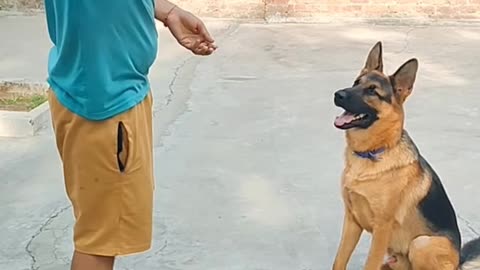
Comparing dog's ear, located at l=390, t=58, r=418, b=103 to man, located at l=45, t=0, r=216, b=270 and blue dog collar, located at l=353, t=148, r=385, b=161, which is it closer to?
blue dog collar, located at l=353, t=148, r=385, b=161

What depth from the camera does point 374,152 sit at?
329 cm

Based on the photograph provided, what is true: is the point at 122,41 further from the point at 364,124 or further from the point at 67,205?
the point at 67,205

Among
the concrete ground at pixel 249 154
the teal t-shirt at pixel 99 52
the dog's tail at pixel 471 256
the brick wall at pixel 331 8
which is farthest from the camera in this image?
the brick wall at pixel 331 8

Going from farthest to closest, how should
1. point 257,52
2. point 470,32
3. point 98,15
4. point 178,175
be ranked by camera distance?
point 470,32
point 257,52
point 178,175
point 98,15

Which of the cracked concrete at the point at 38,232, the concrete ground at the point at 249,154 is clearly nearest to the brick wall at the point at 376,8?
the concrete ground at the point at 249,154

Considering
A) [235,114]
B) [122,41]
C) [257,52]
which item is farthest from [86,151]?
[257,52]

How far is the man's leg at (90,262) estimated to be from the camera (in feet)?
7.79

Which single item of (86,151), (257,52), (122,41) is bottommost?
(257,52)

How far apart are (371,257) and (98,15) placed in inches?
63.5

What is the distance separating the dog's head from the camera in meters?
3.24

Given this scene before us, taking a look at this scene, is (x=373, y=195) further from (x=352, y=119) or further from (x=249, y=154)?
(x=249, y=154)

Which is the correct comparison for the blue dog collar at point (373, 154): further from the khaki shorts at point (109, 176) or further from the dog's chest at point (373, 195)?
the khaki shorts at point (109, 176)

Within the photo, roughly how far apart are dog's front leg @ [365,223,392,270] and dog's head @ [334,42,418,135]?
0.37m

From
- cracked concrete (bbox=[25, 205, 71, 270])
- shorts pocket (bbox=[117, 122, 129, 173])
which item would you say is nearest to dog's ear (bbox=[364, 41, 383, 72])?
shorts pocket (bbox=[117, 122, 129, 173])
